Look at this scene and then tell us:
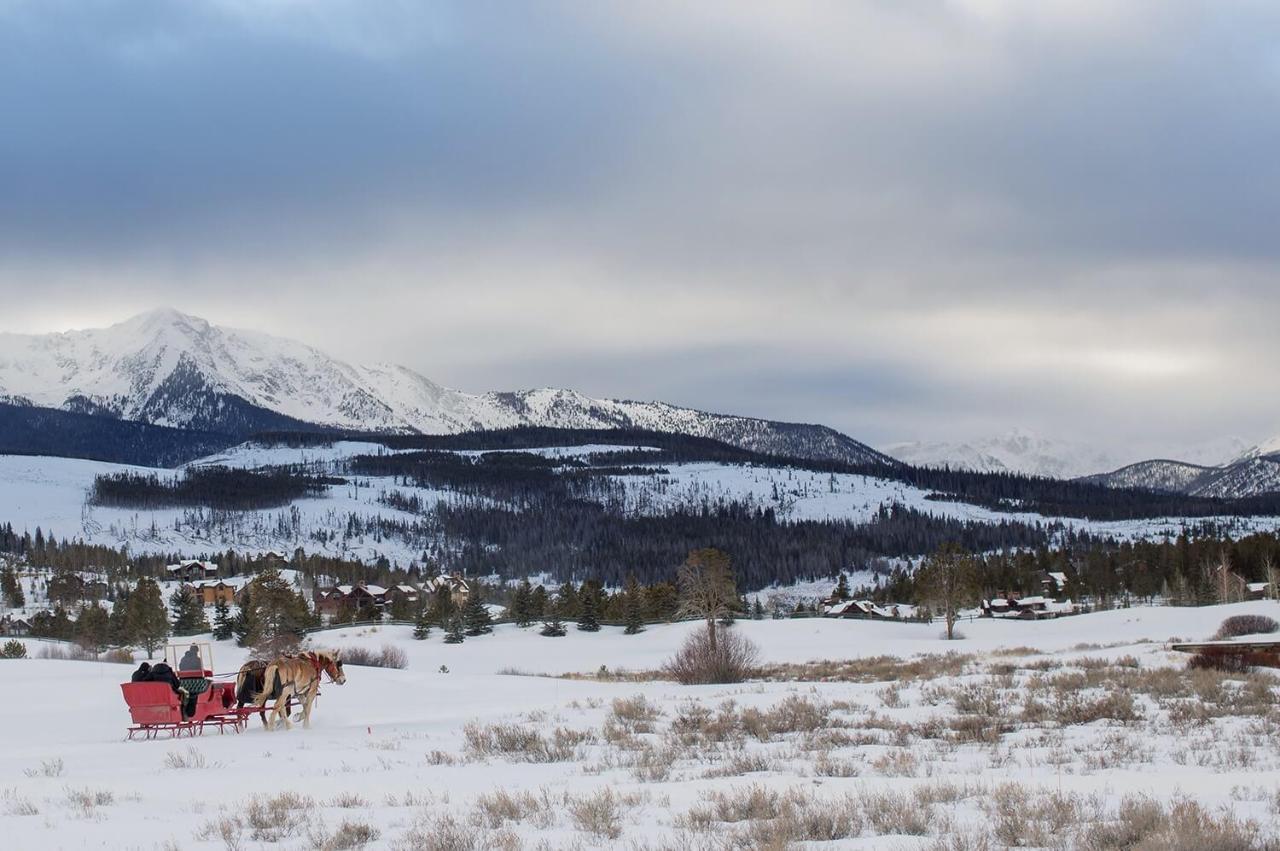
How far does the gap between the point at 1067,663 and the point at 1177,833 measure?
27.1 meters

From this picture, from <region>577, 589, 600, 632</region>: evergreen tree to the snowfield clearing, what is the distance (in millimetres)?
57037

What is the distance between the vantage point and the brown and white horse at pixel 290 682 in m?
24.3

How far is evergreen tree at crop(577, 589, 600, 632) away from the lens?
8956 centimetres

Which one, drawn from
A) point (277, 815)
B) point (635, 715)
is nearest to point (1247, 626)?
point (635, 715)

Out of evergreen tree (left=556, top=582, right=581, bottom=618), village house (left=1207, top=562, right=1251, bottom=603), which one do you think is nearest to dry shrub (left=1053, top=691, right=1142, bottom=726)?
evergreen tree (left=556, top=582, right=581, bottom=618)

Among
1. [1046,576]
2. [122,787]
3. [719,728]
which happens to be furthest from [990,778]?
[1046,576]

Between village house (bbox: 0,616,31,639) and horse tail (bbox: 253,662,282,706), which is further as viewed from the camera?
village house (bbox: 0,616,31,639)

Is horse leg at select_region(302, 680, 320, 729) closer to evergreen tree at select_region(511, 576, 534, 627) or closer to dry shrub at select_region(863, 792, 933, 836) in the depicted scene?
dry shrub at select_region(863, 792, 933, 836)

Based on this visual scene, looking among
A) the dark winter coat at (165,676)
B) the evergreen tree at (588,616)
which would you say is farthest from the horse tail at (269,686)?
the evergreen tree at (588,616)

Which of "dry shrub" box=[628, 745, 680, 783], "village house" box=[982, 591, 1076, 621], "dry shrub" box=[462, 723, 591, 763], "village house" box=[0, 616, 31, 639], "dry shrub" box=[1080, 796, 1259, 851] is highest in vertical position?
"dry shrub" box=[1080, 796, 1259, 851]

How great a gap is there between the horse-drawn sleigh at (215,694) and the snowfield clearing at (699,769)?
2.20 feet

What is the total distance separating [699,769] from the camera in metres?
15.1

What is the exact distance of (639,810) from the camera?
11.9m

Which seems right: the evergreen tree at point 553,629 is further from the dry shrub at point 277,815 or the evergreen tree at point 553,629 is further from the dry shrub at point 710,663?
the dry shrub at point 277,815
